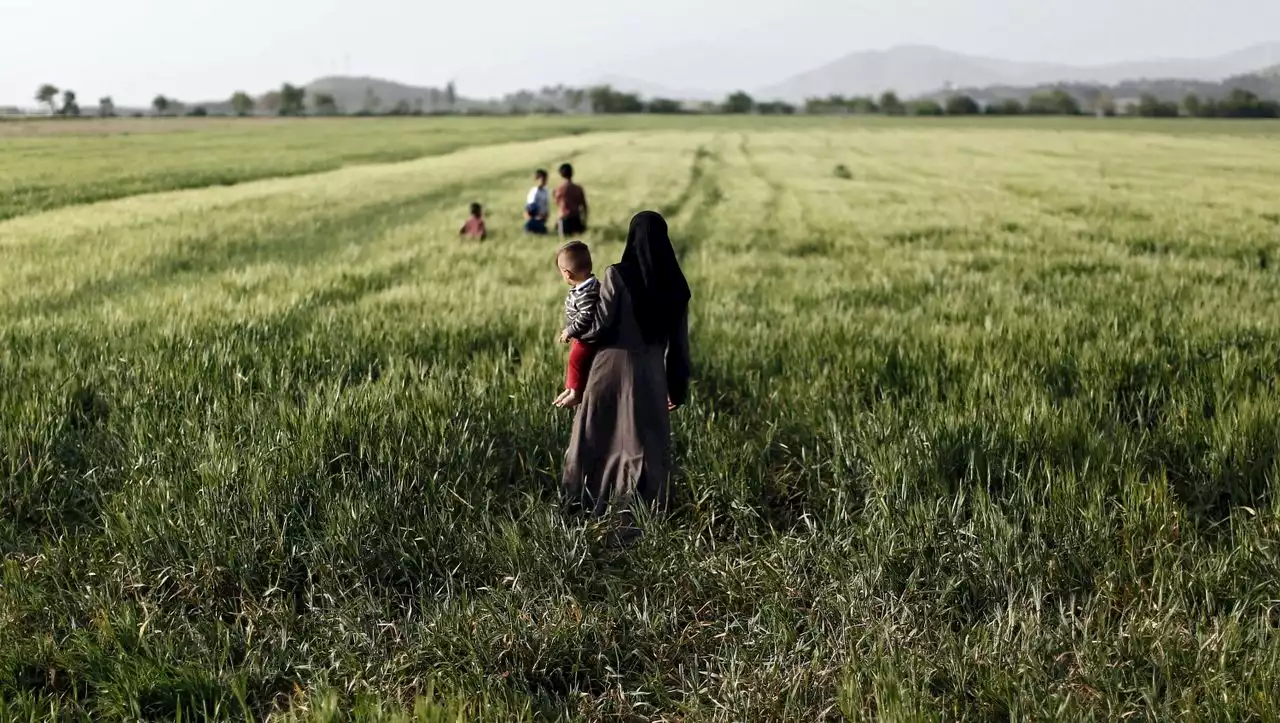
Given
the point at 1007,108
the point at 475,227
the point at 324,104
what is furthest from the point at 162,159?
the point at 1007,108

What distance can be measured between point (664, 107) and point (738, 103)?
589 inches

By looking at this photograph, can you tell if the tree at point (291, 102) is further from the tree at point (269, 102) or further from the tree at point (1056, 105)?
the tree at point (1056, 105)

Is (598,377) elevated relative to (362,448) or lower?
elevated

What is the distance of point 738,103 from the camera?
506 feet

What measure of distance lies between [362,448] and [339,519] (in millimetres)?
518

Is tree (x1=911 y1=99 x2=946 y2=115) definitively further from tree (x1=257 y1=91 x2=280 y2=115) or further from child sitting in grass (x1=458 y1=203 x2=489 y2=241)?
child sitting in grass (x1=458 y1=203 x2=489 y2=241)

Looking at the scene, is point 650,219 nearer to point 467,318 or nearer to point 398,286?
point 467,318

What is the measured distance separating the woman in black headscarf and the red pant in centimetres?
5

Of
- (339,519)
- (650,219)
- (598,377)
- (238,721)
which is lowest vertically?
(238,721)

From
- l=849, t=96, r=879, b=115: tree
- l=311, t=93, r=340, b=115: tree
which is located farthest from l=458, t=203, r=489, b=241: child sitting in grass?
l=849, t=96, r=879, b=115: tree

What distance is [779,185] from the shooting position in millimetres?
27625

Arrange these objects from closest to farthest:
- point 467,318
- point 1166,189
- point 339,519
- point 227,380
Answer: point 339,519 < point 227,380 < point 467,318 < point 1166,189

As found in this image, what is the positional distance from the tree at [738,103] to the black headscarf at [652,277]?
158 meters

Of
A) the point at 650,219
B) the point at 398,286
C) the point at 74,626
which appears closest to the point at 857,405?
the point at 650,219
